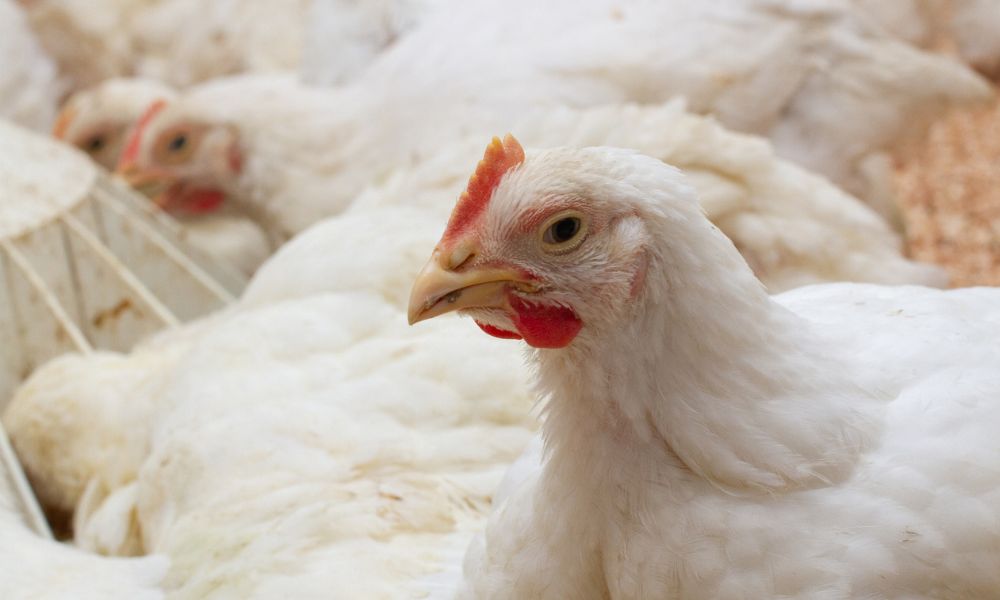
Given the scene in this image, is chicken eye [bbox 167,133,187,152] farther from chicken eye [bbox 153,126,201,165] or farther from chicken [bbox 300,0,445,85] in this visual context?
chicken [bbox 300,0,445,85]

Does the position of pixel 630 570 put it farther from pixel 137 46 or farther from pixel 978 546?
pixel 137 46

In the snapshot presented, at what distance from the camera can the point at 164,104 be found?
11.5 feet

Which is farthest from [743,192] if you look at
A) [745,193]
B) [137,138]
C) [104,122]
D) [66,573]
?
[104,122]

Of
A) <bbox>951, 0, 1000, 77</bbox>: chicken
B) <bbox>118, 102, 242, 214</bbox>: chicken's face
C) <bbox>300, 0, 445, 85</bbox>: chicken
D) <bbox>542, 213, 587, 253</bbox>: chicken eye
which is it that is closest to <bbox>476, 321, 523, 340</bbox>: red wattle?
<bbox>542, 213, 587, 253</bbox>: chicken eye

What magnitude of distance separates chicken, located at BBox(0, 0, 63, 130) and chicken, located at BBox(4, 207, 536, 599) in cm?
221

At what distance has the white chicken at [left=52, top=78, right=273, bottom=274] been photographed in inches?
130

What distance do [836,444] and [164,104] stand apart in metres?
2.88

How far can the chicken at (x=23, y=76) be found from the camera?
13.2 feet

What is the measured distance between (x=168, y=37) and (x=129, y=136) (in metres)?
1.11

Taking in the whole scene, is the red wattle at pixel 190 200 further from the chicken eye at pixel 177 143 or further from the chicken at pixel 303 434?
the chicken at pixel 303 434

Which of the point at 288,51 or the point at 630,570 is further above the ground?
the point at 630,570

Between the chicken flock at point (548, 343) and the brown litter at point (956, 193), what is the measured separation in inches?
4.7

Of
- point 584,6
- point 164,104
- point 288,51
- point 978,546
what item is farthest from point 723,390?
point 288,51

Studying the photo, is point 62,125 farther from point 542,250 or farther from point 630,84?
point 542,250
